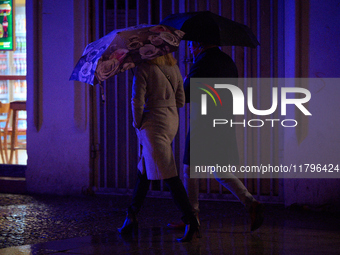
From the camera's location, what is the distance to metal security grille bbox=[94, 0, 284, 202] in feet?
22.0

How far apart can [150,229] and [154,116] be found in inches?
55.4

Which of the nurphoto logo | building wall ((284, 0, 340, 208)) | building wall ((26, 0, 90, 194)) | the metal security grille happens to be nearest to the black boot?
the nurphoto logo

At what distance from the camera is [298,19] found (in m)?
6.34

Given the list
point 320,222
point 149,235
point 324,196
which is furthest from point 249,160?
point 149,235

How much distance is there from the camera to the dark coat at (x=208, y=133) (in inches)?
183

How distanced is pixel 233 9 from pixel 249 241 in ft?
11.8

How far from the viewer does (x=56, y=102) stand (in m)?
7.52

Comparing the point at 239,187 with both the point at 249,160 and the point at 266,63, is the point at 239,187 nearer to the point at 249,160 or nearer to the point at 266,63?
the point at 249,160

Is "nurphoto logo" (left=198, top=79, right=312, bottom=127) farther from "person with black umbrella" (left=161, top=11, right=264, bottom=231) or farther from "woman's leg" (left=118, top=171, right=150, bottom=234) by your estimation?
"woman's leg" (left=118, top=171, right=150, bottom=234)

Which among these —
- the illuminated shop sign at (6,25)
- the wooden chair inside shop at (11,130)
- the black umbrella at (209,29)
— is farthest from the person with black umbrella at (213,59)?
the illuminated shop sign at (6,25)

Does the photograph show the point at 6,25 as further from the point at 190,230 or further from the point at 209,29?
the point at 190,230

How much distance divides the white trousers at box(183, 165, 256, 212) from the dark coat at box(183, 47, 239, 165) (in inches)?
7.2

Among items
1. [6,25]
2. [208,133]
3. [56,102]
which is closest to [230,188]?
[208,133]

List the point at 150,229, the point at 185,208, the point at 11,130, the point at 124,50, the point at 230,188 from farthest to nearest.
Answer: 1. the point at 11,130
2. the point at 150,229
3. the point at 230,188
4. the point at 185,208
5. the point at 124,50
